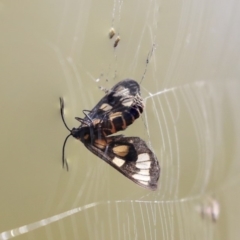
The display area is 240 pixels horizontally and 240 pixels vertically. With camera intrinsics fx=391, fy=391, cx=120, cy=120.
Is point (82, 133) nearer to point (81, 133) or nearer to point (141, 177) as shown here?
point (81, 133)

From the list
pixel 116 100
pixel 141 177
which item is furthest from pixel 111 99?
pixel 141 177

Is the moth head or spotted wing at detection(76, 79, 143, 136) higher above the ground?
spotted wing at detection(76, 79, 143, 136)

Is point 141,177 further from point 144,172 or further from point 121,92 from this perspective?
point 121,92

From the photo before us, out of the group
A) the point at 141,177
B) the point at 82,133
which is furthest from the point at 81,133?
the point at 141,177

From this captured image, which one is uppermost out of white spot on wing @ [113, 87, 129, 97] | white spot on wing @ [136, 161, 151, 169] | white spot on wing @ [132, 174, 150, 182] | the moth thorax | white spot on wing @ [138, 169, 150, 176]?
white spot on wing @ [113, 87, 129, 97]

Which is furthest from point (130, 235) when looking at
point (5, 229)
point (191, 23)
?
point (191, 23)

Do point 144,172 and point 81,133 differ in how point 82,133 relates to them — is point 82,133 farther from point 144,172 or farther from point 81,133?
point 144,172
